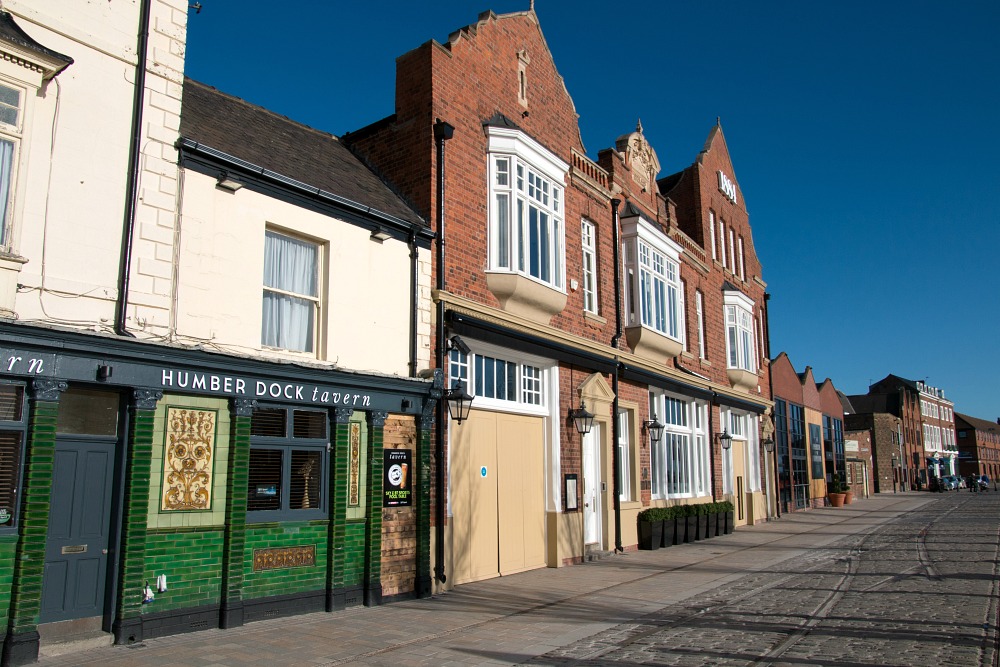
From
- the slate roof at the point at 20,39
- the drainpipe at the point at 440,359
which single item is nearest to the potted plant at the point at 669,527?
the drainpipe at the point at 440,359

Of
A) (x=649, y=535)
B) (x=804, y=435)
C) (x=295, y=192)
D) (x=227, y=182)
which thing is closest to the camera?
(x=227, y=182)

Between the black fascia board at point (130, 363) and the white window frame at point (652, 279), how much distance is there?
31.3 feet

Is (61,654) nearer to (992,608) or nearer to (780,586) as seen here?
(780,586)

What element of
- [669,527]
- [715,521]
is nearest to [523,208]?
[669,527]

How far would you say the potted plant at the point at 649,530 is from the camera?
17.9 meters

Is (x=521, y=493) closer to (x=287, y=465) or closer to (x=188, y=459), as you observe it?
(x=287, y=465)

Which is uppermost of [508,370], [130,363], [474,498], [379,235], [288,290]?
[379,235]

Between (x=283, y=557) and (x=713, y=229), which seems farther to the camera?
(x=713, y=229)

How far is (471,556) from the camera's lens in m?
12.5

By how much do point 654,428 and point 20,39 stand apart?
15.1 meters

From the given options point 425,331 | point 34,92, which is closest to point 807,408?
point 425,331

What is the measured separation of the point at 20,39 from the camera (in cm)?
751

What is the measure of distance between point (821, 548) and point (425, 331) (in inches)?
455

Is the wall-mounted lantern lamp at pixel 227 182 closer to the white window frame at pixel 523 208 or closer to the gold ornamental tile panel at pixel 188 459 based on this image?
the gold ornamental tile panel at pixel 188 459
